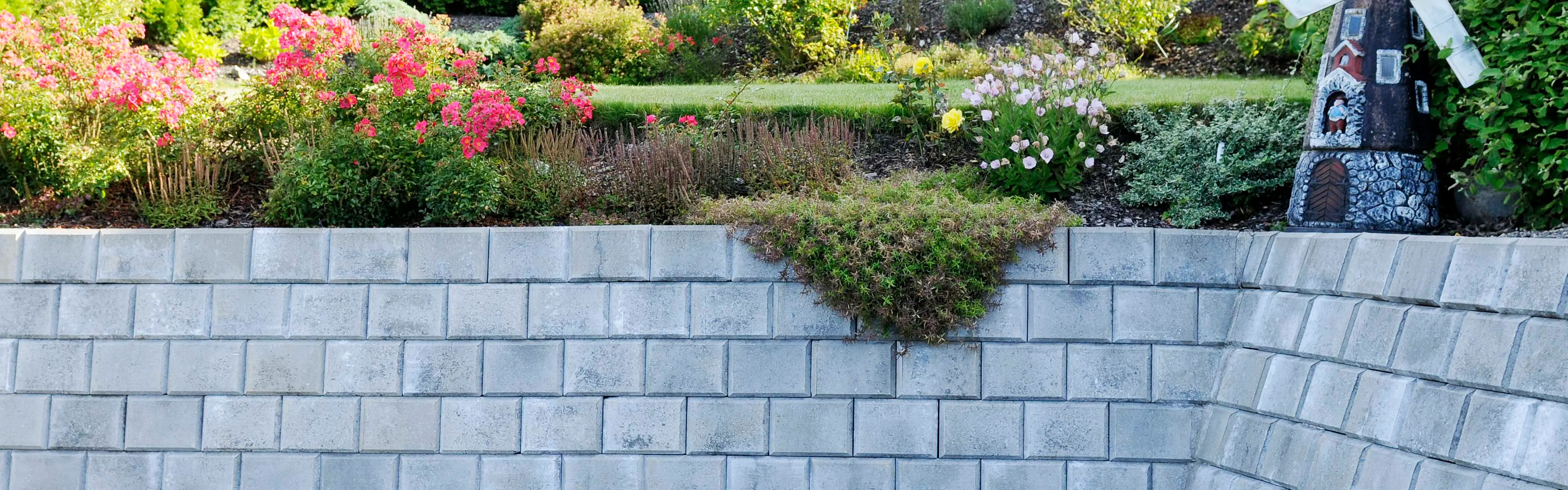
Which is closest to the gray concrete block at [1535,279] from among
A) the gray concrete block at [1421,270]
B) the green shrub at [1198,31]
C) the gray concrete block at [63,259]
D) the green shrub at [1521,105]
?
the gray concrete block at [1421,270]

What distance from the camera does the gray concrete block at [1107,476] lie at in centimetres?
430

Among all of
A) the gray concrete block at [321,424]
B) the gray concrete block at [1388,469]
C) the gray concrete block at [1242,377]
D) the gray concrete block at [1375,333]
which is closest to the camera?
the gray concrete block at [1388,469]

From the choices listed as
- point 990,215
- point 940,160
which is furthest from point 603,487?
point 940,160

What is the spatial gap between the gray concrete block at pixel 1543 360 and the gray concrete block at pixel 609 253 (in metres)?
3.12

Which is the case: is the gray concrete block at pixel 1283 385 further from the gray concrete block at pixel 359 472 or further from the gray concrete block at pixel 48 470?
the gray concrete block at pixel 48 470

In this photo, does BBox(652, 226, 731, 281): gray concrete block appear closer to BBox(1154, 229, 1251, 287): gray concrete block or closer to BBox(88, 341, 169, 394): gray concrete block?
BBox(1154, 229, 1251, 287): gray concrete block

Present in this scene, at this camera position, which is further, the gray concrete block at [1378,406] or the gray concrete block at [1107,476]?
the gray concrete block at [1107,476]

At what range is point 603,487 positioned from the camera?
4.43m

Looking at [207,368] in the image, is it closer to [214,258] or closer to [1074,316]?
[214,258]

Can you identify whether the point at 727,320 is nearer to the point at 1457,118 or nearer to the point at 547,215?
the point at 547,215

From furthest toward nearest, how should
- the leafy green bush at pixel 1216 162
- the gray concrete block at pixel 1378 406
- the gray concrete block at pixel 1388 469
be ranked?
the leafy green bush at pixel 1216 162 → the gray concrete block at pixel 1378 406 → the gray concrete block at pixel 1388 469

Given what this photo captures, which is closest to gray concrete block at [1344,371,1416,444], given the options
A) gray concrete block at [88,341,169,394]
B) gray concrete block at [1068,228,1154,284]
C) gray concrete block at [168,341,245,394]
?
gray concrete block at [1068,228,1154,284]

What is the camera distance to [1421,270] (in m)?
3.36

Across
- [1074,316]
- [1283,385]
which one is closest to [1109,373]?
[1074,316]
